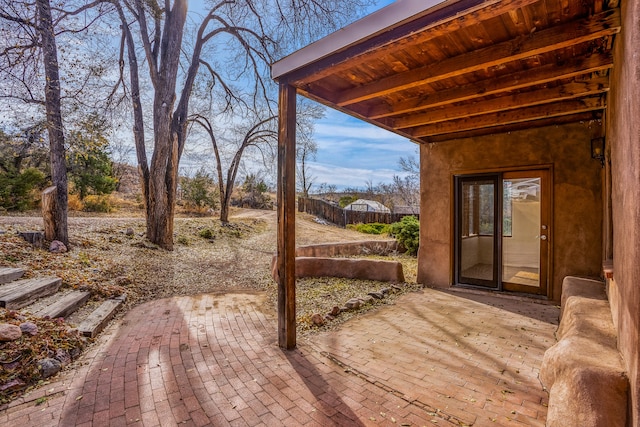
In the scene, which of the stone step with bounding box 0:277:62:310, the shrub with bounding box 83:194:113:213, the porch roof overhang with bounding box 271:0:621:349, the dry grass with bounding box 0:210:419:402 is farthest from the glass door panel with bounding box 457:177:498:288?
the shrub with bounding box 83:194:113:213

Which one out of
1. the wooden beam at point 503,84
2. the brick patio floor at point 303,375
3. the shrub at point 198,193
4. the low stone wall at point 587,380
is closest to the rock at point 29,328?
the brick patio floor at point 303,375

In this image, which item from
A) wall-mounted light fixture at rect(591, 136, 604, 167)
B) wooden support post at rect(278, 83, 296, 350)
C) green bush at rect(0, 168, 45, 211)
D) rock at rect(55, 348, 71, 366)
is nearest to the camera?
rock at rect(55, 348, 71, 366)

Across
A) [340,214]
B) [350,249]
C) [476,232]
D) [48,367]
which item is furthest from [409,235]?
[340,214]

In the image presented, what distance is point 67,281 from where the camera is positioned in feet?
13.1

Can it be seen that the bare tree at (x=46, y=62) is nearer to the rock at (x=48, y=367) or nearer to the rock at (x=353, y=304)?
the rock at (x=48, y=367)

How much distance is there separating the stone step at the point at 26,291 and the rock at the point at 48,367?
1099mm

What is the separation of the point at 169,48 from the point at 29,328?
291 inches

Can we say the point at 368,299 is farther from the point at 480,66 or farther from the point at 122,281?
the point at 122,281

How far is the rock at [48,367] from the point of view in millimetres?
2283

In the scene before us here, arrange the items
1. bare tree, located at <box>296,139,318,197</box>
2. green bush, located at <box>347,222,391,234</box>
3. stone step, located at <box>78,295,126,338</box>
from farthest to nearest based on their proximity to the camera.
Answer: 1. bare tree, located at <box>296,139,318,197</box>
2. green bush, located at <box>347,222,391,234</box>
3. stone step, located at <box>78,295,126,338</box>

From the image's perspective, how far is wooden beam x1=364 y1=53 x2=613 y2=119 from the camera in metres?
2.62

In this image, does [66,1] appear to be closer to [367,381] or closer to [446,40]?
[446,40]

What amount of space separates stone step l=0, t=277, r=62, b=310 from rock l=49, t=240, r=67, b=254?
66.5 inches

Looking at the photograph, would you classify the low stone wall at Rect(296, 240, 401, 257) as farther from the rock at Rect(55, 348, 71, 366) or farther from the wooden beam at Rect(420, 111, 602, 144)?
the rock at Rect(55, 348, 71, 366)
